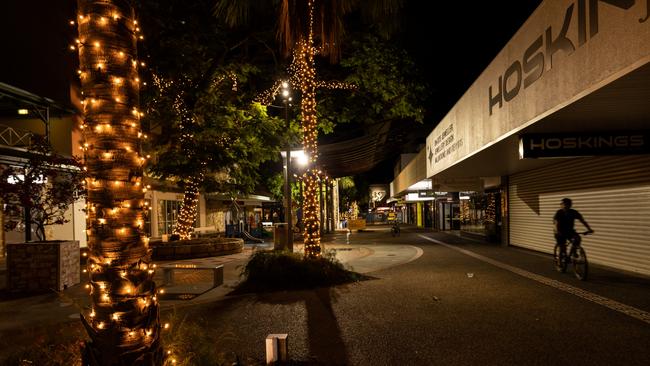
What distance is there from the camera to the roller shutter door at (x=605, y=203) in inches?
392

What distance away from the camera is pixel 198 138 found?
52.4 feet

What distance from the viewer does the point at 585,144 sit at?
8836 mm

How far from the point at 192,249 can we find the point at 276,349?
1290 centimetres

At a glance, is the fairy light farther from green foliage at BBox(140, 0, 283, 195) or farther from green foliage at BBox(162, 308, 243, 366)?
green foliage at BBox(162, 308, 243, 366)

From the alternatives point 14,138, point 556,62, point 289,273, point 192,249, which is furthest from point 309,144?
point 14,138

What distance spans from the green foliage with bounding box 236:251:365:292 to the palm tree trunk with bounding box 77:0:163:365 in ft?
20.7

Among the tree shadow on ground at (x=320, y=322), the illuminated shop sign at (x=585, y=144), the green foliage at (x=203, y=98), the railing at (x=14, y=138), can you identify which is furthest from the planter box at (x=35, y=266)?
the illuminated shop sign at (x=585, y=144)

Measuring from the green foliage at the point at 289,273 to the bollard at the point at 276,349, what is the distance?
4.89 m

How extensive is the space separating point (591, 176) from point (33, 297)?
1360cm

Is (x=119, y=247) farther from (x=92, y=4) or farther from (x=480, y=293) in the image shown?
(x=480, y=293)

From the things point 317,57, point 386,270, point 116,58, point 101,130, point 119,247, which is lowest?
point 386,270

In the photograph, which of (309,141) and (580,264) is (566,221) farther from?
(309,141)

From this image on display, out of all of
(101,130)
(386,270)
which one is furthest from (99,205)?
(386,270)

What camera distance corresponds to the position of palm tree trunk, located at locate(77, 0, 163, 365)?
3.21 m
